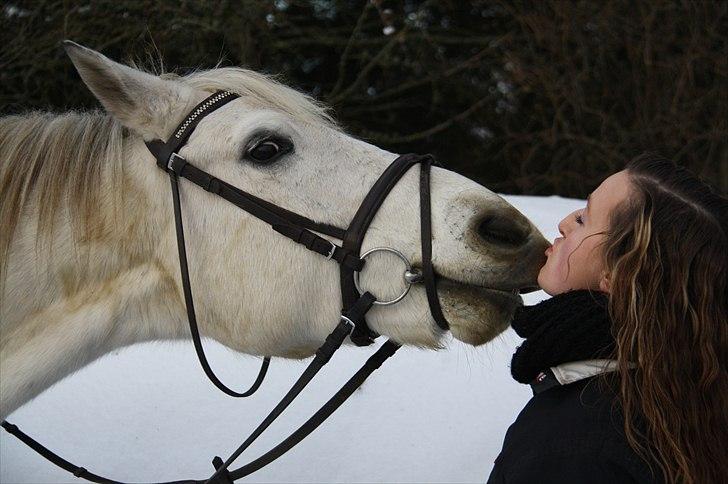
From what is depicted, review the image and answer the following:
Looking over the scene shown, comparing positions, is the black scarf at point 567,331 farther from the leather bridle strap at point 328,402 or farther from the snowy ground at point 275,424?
the snowy ground at point 275,424

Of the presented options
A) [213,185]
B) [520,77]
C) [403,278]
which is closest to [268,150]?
[213,185]

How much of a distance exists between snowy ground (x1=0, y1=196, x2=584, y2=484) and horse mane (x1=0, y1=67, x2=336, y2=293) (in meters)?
0.92

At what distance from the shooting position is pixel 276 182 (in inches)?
69.7

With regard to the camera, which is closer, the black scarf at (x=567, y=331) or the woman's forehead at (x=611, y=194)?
the black scarf at (x=567, y=331)

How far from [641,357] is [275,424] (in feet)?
4.90

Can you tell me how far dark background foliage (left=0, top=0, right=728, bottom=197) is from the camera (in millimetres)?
6801

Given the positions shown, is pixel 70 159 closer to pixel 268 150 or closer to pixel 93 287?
pixel 93 287

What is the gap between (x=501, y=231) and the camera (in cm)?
165

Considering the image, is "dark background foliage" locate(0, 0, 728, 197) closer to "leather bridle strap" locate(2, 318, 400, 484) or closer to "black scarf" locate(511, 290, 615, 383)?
"leather bridle strap" locate(2, 318, 400, 484)

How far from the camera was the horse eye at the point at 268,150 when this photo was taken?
1.77m

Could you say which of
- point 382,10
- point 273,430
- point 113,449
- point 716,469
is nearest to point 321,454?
point 273,430

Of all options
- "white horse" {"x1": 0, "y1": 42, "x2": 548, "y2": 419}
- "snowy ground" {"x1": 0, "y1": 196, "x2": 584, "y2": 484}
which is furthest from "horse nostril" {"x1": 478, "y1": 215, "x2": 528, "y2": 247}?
"snowy ground" {"x1": 0, "y1": 196, "x2": 584, "y2": 484}

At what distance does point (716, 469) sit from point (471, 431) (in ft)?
3.80

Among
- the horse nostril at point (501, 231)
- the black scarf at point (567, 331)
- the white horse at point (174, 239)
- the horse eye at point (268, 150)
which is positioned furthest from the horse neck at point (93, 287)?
the black scarf at point (567, 331)
